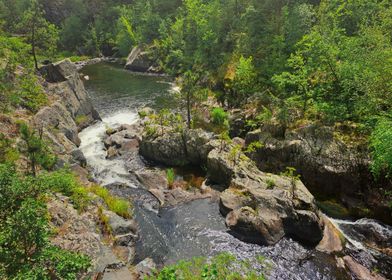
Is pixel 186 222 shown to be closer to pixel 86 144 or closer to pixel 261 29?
pixel 86 144

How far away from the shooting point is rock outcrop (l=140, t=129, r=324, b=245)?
69.1ft

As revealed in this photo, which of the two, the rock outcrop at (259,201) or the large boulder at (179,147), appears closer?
the rock outcrop at (259,201)

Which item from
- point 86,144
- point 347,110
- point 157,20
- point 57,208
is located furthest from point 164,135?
point 157,20

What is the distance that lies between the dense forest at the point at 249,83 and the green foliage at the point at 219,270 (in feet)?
13.4

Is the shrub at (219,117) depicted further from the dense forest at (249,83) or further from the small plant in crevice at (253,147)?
the small plant in crevice at (253,147)

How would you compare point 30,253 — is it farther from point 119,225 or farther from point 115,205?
point 115,205

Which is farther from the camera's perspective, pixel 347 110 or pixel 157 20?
pixel 157 20

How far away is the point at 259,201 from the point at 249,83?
19.3 m

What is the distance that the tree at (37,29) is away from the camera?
41625 mm

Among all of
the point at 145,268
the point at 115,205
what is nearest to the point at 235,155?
the point at 115,205

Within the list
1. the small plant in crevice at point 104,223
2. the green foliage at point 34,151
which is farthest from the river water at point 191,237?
the green foliage at point 34,151

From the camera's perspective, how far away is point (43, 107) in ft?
110

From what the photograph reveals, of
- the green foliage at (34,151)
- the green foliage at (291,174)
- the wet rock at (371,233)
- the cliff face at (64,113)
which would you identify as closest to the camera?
the green foliage at (34,151)

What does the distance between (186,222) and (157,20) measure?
71.7 m
